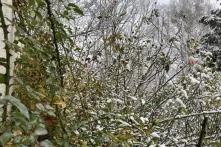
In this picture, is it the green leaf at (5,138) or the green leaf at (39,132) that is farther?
the green leaf at (39,132)

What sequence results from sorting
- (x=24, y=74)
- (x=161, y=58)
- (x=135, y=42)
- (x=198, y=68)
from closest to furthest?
(x=24, y=74) → (x=198, y=68) → (x=161, y=58) → (x=135, y=42)

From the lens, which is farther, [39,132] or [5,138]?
[39,132]

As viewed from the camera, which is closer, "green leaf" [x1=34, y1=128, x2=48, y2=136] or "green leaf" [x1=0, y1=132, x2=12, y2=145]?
"green leaf" [x1=0, y1=132, x2=12, y2=145]

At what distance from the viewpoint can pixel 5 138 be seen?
1.38 m

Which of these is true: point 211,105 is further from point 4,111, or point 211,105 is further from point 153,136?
point 4,111

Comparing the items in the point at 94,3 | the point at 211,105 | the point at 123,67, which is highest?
the point at 94,3

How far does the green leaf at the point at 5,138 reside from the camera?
136 centimetres

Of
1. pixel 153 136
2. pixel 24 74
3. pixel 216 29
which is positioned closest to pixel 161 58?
pixel 153 136

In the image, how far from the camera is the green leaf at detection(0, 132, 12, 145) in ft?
4.46

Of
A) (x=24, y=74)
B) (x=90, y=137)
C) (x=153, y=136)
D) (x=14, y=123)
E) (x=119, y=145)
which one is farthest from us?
(x=153, y=136)

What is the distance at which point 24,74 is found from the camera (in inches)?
114

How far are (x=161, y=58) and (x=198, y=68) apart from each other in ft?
2.41

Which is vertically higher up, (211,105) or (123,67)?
(123,67)

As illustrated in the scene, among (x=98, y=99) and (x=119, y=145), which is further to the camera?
(x=98, y=99)
